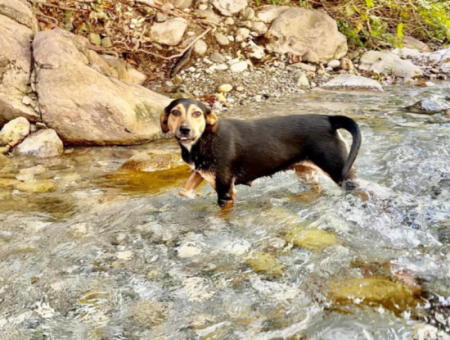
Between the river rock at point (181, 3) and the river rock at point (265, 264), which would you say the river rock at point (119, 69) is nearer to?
the river rock at point (181, 3)

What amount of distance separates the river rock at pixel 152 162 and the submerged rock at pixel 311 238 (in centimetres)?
253

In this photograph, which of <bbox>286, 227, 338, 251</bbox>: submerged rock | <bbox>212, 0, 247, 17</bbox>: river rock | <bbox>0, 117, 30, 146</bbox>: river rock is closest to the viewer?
<bbox>286, 227, 338, 251</bbox>: submerged rock

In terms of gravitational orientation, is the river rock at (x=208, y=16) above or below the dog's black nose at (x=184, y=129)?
above

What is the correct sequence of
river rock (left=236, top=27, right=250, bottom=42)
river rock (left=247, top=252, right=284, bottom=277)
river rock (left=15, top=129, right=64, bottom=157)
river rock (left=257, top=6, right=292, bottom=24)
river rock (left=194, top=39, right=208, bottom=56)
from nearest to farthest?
river rock (left=247, top=252, right=284, bottom=277), river rock (left=15, top=129, right=64, bottom=157), river rock (left=194, top=39, right=208, bottom=56), river rock (left=236, top=27, right=250, bottom=42), river rock (left=257, top=6, right=292, bottom=24)

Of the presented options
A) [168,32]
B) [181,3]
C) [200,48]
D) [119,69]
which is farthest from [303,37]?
[119,69]

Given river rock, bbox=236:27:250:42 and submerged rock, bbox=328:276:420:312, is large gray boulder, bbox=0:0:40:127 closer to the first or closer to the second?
river rock, bbox=236:27:250:42

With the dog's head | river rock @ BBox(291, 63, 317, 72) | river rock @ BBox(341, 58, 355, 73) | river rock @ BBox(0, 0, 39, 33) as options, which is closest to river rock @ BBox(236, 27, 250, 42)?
river rock @ BBox(291, 63, 317, 72)

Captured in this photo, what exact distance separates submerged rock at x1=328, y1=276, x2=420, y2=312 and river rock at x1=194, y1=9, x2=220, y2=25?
9.16 meters

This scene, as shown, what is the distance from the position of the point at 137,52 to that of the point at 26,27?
8.65 ft

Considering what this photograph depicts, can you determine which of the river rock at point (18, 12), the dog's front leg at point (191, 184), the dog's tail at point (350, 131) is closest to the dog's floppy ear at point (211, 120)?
the dog's front leg at point (191, 184)

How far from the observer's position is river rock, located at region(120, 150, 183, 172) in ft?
19.6

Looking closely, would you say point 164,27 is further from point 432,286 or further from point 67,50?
point 432,286

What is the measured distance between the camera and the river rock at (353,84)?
1005cm

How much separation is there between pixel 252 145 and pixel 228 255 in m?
1.30
